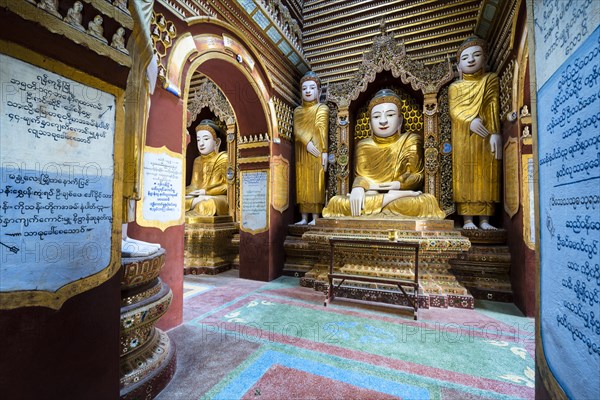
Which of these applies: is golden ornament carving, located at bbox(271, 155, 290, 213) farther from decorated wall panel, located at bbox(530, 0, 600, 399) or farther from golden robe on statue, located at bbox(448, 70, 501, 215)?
decorated wall panel, located at bbox(530, 0, 600, 399)

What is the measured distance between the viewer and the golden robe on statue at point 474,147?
4586 mm

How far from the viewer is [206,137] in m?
7.05

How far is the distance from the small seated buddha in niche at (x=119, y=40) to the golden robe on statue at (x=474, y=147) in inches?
197

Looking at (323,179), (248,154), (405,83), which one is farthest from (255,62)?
(405,83)

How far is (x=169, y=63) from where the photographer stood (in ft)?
10.2

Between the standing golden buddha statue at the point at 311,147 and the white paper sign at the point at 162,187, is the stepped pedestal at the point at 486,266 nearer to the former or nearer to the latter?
the standing golden buddha statue at the point at 311,147

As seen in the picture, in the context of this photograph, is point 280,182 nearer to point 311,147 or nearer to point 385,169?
point 311,147

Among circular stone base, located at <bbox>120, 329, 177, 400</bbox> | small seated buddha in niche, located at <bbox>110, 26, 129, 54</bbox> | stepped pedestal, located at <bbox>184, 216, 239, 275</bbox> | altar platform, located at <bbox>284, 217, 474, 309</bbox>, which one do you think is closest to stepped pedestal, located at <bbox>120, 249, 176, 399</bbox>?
circular stone base, located at <bbox>120, 329, 177, 400</bbox>

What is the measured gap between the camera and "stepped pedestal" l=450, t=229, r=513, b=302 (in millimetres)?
4246

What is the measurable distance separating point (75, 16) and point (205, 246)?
507 centimetres

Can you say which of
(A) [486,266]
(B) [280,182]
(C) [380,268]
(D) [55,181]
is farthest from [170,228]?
(A) [486,266]

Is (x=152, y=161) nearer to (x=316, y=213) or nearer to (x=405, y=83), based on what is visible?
(x=316, y=213)

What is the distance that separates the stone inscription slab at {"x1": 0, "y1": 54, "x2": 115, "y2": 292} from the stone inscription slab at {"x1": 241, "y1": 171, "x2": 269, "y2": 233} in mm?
3732

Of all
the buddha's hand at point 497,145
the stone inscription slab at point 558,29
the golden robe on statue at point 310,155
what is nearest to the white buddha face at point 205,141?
the golden robe on statue at point 310,155
